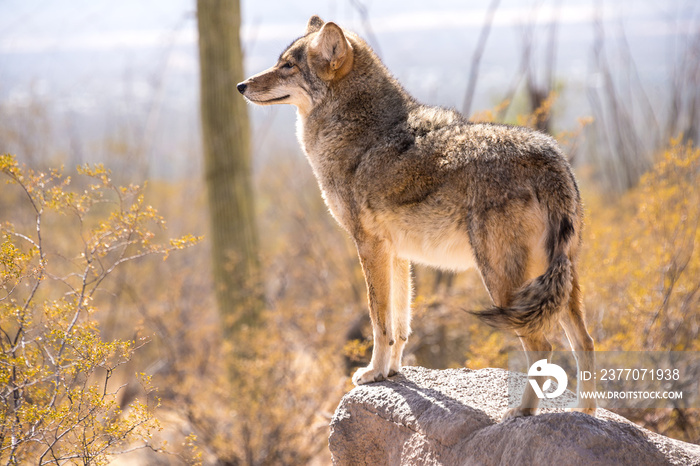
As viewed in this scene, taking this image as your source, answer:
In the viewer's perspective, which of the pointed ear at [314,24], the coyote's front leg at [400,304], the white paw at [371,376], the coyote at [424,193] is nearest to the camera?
the coyote at [424,193]

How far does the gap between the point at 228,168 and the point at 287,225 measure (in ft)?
32.7

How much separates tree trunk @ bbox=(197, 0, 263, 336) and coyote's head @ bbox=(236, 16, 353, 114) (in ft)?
15.7

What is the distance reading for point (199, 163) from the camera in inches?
696

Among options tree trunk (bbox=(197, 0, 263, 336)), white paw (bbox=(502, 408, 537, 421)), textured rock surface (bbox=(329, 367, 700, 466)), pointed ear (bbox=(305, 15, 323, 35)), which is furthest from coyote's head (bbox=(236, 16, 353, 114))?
tree trunk (bbox=(197, 0, 263, 336))

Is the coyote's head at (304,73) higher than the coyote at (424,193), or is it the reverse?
the coyote's head at (304,73)

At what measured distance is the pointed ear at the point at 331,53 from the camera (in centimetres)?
435

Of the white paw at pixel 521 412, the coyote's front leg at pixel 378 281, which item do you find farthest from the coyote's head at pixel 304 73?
the white paw at pixel 521 412

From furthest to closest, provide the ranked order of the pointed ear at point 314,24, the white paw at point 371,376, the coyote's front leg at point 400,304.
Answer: the pointed ear at point 314,24 → the coyote's front leg at point 400,304 → the white paw at point 371,376

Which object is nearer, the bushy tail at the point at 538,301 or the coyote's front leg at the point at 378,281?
the bushy tail at the point at 538,301

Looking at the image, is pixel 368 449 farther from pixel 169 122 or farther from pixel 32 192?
pixel 169 122

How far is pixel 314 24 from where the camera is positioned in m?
5.04

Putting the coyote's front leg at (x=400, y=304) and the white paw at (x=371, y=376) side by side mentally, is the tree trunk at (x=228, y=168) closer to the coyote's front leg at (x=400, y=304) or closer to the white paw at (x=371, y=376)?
the coyote's front leg at (x=400, y=304)

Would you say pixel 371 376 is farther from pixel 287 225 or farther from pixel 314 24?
pixel 287 225

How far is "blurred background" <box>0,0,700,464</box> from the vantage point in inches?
273
